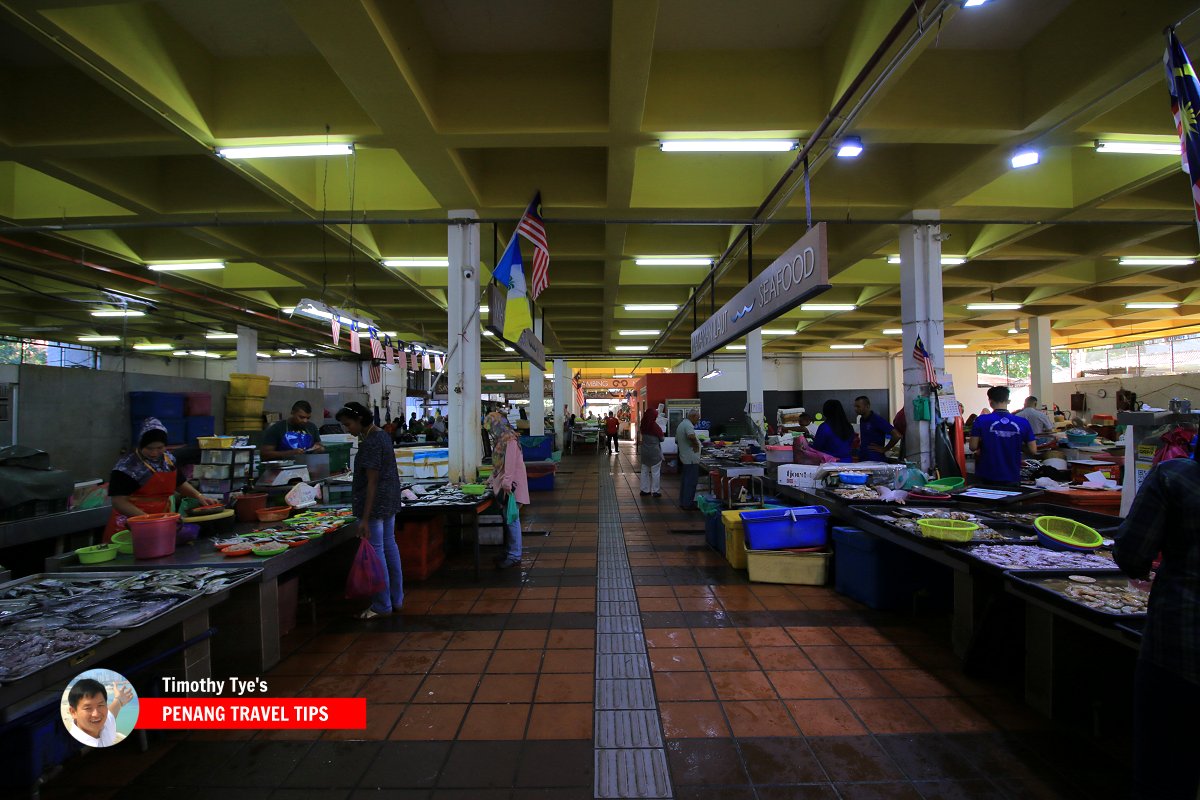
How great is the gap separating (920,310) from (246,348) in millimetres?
16205

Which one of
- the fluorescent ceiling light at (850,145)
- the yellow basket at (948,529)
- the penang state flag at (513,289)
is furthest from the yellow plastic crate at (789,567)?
the fluorescent ceiling light at (850,145)

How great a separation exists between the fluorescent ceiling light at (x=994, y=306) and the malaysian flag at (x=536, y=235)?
1295cm

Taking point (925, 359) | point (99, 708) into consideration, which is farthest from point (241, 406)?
point (925, 359)

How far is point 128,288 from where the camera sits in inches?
451

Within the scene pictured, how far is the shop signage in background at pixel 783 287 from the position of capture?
167 inches

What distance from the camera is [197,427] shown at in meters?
10.3

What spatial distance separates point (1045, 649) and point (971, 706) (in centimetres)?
53

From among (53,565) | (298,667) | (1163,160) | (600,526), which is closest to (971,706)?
(298,667)

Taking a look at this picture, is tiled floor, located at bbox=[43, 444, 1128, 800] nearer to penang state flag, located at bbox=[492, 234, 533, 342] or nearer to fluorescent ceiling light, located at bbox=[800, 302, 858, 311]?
penang state flag, located at bbox=[492, 234, 533, 342]

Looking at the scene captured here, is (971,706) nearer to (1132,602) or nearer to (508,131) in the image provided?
(1132,602)

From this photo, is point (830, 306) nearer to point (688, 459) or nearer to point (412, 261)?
point (688, 459)

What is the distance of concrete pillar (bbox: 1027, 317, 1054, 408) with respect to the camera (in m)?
15.1

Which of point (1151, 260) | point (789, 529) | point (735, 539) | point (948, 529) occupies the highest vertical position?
point (1151, 260)

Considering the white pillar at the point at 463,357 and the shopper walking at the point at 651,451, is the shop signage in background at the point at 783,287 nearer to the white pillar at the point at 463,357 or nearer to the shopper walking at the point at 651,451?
the shopper walking at the point at 651,451
